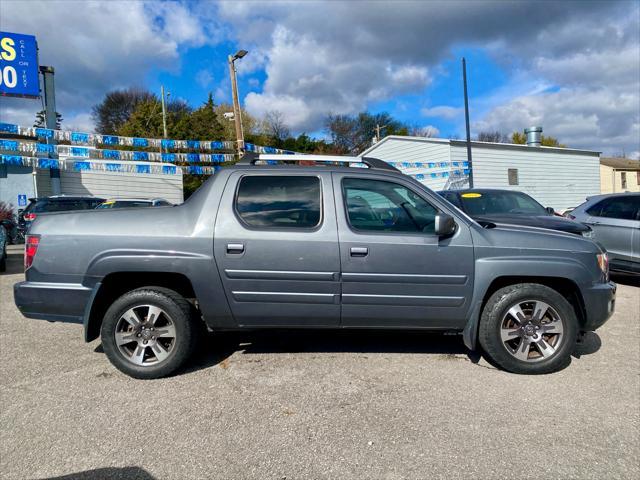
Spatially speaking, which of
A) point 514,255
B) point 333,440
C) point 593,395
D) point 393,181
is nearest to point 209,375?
point 333,440

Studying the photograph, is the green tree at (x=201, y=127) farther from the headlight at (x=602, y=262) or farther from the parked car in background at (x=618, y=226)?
the headlight at (x=602, y=262)

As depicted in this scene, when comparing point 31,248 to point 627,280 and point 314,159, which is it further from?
point 627,280

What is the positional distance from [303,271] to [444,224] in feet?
4.02

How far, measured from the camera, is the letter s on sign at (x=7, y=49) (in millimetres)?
15172

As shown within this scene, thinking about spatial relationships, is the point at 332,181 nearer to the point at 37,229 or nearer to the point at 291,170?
the point at 291,170

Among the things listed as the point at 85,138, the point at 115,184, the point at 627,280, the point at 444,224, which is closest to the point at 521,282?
the point at 444,224

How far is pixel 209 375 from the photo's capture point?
370 centimetres

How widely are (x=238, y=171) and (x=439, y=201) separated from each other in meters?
1.81

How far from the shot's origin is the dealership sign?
1523cm

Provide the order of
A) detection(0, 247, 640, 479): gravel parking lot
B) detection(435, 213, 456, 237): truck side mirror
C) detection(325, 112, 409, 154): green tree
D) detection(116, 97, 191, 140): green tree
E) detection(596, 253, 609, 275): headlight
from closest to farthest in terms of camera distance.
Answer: detection(0, 247, 640, 479): gravel parking lot → detection(435, 213, 456, 237): truck side mirror → detection(596, 253, 609, 275): headlight → detection(116, 97, 191, 140): green tree → detection(325, 112, 409, 154): green tree

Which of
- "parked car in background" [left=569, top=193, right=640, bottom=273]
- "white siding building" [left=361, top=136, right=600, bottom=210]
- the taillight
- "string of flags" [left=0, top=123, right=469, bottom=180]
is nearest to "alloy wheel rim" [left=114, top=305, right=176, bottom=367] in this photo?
the taillight

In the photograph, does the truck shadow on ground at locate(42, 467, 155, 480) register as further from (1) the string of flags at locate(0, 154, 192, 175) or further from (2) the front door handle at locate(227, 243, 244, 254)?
(1) the string of flags at locate(0, 154, 192, 175)

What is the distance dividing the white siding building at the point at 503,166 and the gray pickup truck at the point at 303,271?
14958 millimetres

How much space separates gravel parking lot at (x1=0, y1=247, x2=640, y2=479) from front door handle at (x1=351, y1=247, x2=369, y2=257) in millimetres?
1064
